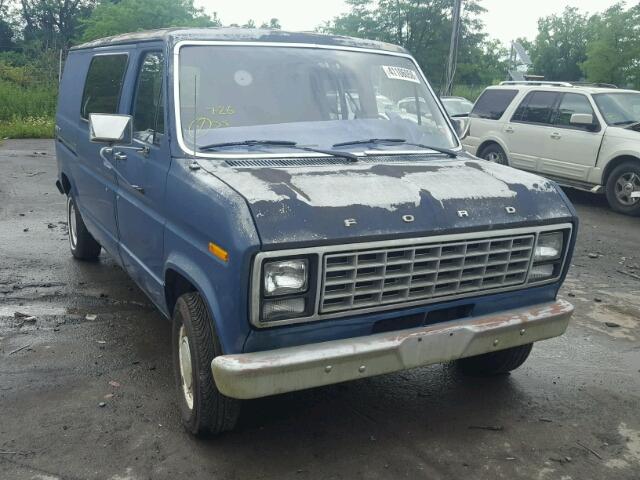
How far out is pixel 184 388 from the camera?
3.79m

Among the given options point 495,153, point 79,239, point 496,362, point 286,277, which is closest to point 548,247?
point 496,362

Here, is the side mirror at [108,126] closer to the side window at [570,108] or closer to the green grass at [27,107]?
the side window at [570,108]

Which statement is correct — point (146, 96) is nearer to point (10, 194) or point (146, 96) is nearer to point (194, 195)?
point (194, 195)

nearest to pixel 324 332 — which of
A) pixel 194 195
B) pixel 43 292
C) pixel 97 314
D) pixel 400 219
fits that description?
pixel 400 219

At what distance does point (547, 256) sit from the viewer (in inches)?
150

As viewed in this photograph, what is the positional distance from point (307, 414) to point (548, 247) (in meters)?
1.66

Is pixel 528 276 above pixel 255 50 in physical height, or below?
below

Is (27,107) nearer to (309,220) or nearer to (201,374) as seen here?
(201,374)

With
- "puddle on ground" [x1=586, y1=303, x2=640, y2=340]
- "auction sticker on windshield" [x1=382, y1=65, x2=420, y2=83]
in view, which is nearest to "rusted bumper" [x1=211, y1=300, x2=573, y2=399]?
"auction sticker on windshield" [x1=382, y1=65, x2=420, y2=83]

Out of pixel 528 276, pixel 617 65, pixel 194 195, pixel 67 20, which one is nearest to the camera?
pixel 194 195

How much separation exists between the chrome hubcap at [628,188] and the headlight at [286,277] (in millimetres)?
8438

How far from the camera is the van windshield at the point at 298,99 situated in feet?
13.1

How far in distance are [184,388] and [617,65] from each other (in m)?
37.4

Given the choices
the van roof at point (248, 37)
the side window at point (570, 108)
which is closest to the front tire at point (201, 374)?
the van roof at point (248, 37)
